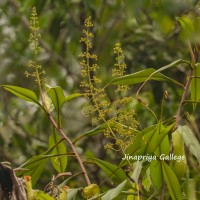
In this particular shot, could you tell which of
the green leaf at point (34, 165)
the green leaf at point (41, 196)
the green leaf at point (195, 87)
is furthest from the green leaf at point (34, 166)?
the green leaf at point (195, 87)

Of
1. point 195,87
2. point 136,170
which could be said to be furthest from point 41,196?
point 195,87

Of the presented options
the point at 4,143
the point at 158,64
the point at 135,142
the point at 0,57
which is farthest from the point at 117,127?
the point at 0,57

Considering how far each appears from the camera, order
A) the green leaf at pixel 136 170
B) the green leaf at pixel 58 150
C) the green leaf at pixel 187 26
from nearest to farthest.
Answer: the green leaf at pixel 136 170 → the green leaf at pixel 187 26 → the green leaf at pixel 58 150

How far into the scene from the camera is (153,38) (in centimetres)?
249

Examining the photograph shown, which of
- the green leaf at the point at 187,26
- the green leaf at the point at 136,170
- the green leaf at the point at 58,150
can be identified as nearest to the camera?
the green leaf at the point at 136,170

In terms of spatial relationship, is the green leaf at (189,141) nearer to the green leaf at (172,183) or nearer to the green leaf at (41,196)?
the green leaf at (172,183)

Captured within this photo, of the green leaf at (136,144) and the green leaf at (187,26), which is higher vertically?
the green leaf at (187,26)

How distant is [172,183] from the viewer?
36.6 inches

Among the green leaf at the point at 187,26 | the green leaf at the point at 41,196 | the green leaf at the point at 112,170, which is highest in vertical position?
the green leaf at the point at 187,26

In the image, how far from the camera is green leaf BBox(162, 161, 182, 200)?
0.93 metres

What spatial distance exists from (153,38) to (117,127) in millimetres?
1508

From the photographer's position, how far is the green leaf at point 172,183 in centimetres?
93

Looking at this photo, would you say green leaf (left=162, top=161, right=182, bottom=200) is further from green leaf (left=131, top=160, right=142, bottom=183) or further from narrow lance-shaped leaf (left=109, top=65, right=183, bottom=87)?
narrow lance-shaped leaf (left=109, top=65, right=183, bottom=87)

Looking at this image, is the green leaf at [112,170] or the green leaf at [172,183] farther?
the green leaf at [112,170]
